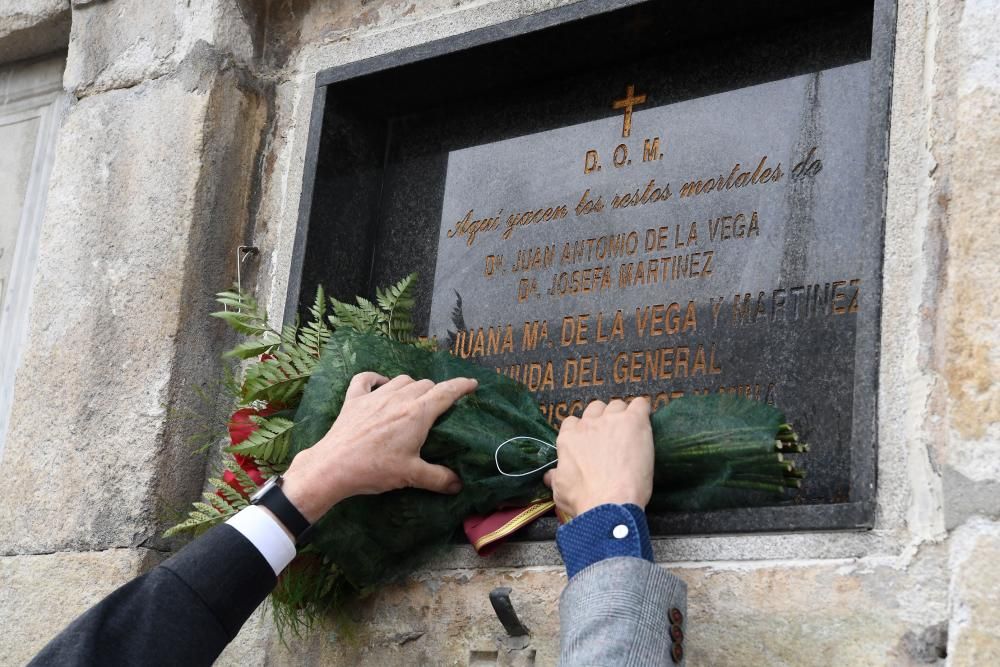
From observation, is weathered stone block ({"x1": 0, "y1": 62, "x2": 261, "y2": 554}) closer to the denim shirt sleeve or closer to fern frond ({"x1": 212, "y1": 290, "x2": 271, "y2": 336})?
fern frond ({"x1": 212, "y1": 290, "x2": 271, "y2": 336})

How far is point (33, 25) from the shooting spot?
12.1ft

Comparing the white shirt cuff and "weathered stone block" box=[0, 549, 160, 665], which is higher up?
the white shirt cuff

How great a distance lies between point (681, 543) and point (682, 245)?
0.69 metres

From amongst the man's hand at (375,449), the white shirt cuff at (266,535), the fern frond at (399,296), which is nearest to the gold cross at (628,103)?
the fern frond at (399,296)

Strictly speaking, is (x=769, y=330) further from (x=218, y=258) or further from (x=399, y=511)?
(x=218, y=258)

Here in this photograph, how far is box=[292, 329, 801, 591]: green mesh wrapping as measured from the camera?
2.23 m

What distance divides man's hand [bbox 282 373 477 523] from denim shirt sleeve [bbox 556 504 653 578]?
0.39m

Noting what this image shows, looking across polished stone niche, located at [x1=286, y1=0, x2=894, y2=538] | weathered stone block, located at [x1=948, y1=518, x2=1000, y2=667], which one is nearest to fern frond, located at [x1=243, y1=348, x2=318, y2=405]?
polished stone niche, located at [x1=286, y1=0, x2=894, y2=538]

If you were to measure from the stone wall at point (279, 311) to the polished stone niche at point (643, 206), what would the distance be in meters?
0.07

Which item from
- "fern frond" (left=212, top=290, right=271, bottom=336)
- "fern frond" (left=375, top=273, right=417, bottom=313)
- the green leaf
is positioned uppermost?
"fern frond" (left=375, top=273, right=417, bottom=313)

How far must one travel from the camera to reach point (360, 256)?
3.15 meters

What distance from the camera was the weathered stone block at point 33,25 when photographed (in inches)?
144

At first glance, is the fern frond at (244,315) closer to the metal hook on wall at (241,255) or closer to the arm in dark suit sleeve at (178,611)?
the metal hook on wall at (241,255)

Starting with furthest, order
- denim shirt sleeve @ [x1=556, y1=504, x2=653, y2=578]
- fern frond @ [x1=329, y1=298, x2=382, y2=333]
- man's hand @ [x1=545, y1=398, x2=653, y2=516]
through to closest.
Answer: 1. fern frond @ [x1=329, y1=298, x2=382, y2=333]
2. man's hand @ [x1=545, y1=398, x2=653, y2=516]
3. denim shirt sleeve @ [x1=556, y1=504, x2=653, y2=578]
